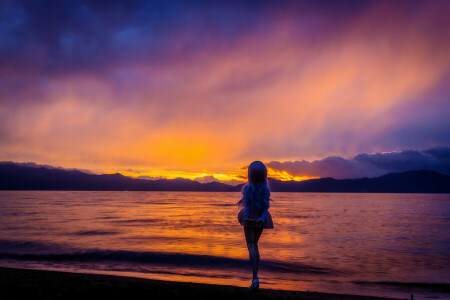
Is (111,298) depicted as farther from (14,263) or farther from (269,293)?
(14,263)

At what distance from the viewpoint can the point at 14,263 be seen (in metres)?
12.3

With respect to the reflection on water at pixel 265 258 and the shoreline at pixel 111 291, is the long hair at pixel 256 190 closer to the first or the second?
the shoreline at pixel 111 291

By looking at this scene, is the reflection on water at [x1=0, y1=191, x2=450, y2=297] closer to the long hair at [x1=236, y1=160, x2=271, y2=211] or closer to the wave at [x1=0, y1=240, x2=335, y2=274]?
the wave at [x1=0, y1=240, x2=335, y2=274]

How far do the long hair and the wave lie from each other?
6.60 m

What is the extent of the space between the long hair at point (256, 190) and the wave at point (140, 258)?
6.60 meters

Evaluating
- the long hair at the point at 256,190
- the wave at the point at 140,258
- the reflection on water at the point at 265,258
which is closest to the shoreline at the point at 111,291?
the long hair at the point at 256,190

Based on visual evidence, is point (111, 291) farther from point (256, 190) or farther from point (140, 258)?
point (140, 258)

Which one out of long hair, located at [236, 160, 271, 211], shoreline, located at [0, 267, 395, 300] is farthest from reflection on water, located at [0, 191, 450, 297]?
long hair, located at [236, 160, 271, 211]

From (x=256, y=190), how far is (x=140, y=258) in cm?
973

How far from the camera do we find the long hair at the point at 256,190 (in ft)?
20.7

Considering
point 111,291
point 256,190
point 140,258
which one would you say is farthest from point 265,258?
point 111,291

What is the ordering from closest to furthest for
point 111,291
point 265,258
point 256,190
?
point 111,291
point 256,190
point 265,258

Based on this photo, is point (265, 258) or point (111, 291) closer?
point (111, 291)

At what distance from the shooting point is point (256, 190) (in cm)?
635
